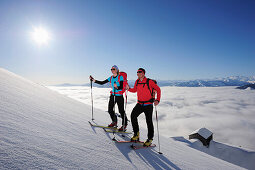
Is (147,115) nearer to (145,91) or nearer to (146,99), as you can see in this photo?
(146,99)

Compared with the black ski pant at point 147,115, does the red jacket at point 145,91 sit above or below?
above

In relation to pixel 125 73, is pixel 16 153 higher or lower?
lower

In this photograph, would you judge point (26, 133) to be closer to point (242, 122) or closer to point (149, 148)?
point (149, 148)

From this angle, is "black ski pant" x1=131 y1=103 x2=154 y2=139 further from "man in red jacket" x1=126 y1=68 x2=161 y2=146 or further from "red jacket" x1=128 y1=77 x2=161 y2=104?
"red jacket" x1=128 y1=77 x2=161 y2=104

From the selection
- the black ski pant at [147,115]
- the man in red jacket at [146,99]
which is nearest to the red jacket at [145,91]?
the man in red jacket at [146,99]

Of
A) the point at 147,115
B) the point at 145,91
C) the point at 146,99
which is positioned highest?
the point at 145,91

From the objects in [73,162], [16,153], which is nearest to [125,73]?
[73,162]

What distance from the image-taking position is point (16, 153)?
1.75 metres

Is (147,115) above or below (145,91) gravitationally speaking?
below

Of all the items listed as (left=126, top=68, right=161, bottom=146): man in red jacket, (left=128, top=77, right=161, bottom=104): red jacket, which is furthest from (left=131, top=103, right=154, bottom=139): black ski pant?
(left=128, top=77, right=161, bottom=104): red jacket

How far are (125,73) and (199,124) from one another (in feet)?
410

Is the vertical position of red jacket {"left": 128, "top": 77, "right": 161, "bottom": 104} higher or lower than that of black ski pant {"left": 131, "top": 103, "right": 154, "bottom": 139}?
higher

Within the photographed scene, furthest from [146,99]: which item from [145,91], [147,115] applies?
[147,115]

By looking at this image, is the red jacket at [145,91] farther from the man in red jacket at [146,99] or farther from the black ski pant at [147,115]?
the black ski pant at [147,115]
